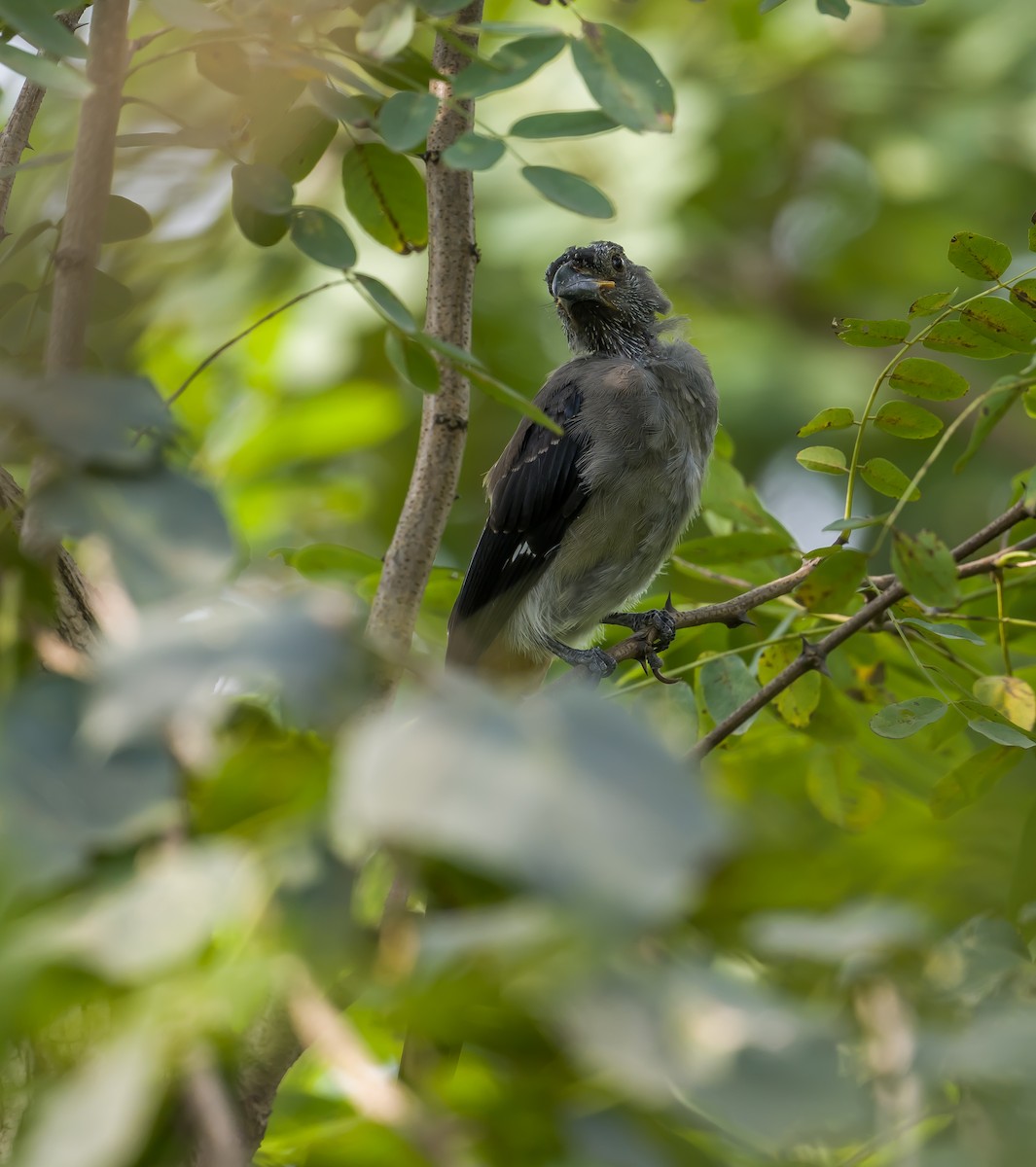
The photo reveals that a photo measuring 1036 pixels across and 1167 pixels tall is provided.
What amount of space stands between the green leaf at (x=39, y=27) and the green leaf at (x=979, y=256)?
4.09 ft

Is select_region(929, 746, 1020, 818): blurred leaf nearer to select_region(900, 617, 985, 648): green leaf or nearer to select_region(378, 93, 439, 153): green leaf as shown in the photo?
select_region(900, 617, 985, 648): green leaf

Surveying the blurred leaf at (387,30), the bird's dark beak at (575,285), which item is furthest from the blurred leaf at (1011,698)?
the bird's dark beak at (575,285)

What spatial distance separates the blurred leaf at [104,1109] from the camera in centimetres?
62

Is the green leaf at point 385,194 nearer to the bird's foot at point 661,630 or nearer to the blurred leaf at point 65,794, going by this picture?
the bird's foot at point 661,630

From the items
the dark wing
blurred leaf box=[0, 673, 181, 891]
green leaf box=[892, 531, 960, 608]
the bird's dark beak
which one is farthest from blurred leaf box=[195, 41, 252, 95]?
the bird's dark beak

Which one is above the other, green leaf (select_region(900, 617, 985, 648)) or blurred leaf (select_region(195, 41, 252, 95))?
blurred leaf (select_region(195, 41, 252, 95))

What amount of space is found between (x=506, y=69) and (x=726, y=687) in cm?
120

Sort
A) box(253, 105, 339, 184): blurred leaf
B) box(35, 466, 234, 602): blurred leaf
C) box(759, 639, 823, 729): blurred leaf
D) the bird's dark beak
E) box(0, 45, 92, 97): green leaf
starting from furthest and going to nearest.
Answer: the bird's dark beak < box(759, 639, 823, 729): blurred leaf < box(253, 105, 339, 184): blurred leaf < box(0, 45, 92, 97): green leaf < box(35, 466, 234, 602): blurred leaf

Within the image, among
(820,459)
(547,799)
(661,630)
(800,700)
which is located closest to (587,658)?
(661,630)

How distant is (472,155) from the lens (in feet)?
5.07

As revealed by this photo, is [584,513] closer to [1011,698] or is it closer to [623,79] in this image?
[1011,698]

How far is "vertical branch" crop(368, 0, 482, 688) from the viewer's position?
2289mm

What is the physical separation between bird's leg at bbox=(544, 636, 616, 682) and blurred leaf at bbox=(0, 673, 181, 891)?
2.33 meters

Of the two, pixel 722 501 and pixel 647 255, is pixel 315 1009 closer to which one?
pixel 722 501
